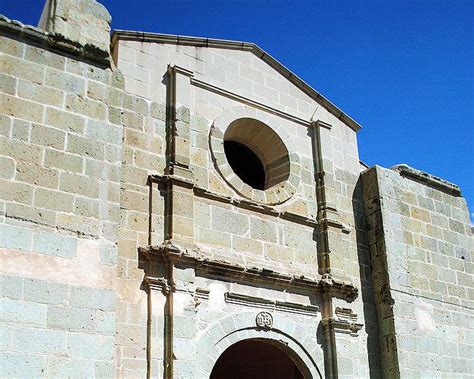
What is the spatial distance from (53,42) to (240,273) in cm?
319

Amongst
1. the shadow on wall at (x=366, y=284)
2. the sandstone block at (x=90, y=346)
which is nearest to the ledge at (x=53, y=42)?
the sandstone block at (x=90, y=346)

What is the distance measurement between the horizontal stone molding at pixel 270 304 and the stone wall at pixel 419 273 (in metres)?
1.24

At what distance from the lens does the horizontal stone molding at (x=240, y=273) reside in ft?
24.1

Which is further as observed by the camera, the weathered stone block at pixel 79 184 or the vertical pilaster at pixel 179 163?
the vertical pilaster at pixel 179 163

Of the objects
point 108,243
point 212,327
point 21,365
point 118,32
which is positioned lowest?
point 21,365

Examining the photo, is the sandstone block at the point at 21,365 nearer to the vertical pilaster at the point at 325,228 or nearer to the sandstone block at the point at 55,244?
the sandstone block at the point at 55,244

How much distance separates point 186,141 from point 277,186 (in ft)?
4.88

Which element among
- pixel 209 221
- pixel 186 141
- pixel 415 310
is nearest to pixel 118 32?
pixel 186 141

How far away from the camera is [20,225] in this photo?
6.34 metres

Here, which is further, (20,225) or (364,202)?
(364,202)

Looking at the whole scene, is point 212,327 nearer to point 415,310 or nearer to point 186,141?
point 186,141

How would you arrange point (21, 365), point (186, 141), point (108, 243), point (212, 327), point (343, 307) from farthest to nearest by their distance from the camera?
1. point (343, 307)
2. point (186, 141)
3. point (212, 327)
4. point (108, 243)
5. point (21, 365)

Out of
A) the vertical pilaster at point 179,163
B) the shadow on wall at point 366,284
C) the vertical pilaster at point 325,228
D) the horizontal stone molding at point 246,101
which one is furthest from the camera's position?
the shadow on wall at point 366,284

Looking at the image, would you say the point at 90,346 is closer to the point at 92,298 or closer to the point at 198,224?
the point at 92,298
